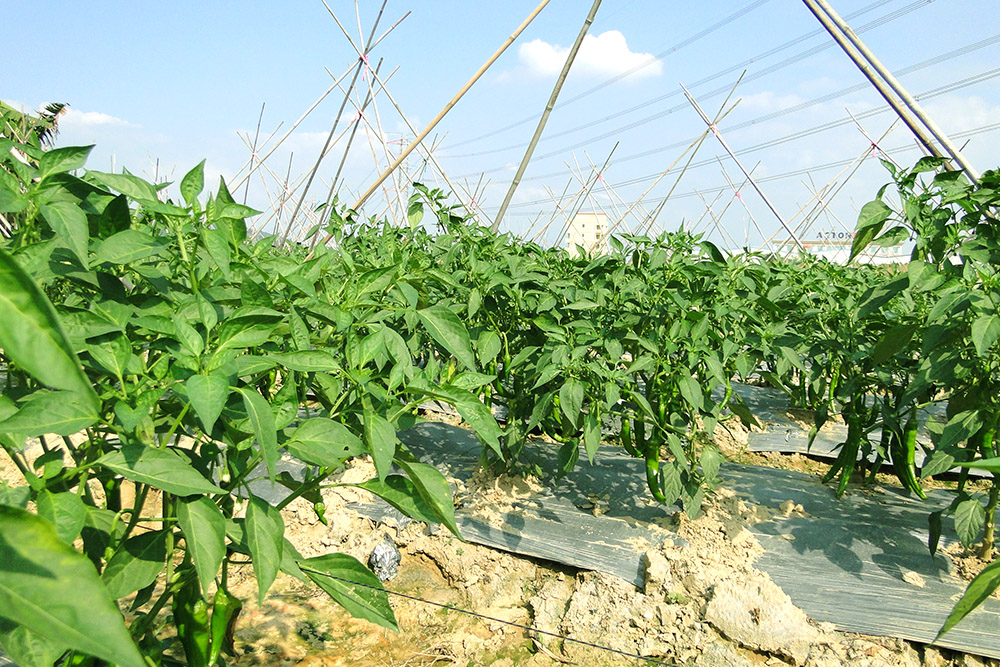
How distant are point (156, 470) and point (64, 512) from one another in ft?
0.36

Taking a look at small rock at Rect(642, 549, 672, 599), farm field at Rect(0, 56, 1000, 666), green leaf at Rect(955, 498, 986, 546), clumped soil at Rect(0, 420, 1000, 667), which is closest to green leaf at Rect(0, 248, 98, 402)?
farm field at Rect(0, 56, 1000, 666)

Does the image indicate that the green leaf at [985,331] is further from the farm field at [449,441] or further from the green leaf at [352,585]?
the green leaf at [352,585]

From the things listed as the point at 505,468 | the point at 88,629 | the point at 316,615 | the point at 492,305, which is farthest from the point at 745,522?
the point at 88,629

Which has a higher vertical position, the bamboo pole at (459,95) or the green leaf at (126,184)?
the bamboo pole at (459,95)

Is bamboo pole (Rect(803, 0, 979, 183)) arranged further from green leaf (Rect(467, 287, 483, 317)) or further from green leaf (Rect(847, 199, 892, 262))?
green leaf (Rect(467, 287, 483, 317))

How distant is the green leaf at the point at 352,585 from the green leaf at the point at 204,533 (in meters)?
0.26

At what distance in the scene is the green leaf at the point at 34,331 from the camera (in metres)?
0.36

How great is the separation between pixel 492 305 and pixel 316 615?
1.23 meters

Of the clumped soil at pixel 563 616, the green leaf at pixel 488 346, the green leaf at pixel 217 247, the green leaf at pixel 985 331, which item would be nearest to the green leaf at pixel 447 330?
the green leaf at pixel 217 247

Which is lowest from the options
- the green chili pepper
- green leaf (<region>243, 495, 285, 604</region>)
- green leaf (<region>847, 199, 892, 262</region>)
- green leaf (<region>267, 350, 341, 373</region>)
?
the green chili pepper

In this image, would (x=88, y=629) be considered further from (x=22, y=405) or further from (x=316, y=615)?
(x=316, y=615)

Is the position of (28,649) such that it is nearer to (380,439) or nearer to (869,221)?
(380,439)

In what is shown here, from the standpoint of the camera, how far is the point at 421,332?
9.35 ft

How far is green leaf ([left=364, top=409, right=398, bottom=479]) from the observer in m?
1.02
